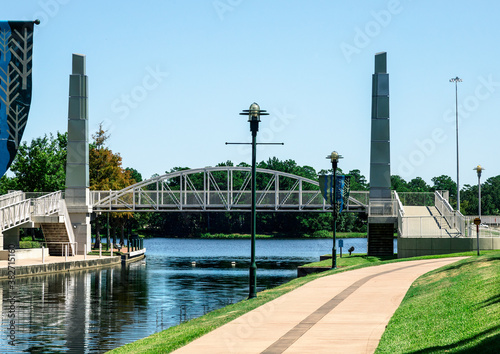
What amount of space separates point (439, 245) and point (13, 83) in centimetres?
3969

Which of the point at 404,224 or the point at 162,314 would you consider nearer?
the point at 162,314

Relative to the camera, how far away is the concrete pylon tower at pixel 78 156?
70125 mm

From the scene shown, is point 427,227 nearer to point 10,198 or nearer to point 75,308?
point 75,308

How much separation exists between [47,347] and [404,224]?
1476 inches

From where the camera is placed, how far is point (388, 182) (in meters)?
69.4

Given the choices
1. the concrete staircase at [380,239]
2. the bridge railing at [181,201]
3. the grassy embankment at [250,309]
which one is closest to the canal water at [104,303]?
the grassy embankment at [250,309]

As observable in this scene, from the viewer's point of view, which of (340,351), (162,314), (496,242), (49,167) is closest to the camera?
(340,351)

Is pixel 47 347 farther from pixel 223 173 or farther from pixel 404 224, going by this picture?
pixel 223 173

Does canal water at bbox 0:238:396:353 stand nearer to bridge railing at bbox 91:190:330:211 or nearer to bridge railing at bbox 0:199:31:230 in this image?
bridge railing at bbox 0:199:31:230

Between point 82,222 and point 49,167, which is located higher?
point 49,167

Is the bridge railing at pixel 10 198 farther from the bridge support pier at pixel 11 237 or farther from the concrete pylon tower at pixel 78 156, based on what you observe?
the concrete pylon tower at pixel 78 156

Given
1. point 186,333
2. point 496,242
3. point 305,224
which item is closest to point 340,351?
point 186,333

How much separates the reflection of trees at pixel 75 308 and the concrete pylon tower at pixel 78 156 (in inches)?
789

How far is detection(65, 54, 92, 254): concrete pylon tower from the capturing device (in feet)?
230
